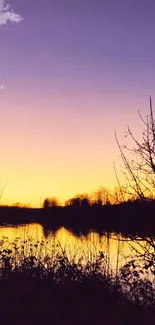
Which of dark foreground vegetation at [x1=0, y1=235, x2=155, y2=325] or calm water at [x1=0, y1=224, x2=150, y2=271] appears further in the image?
calm water at [x1=0, y1=224, x2=150, y2=271]

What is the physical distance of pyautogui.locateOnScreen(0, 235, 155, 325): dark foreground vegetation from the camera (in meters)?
8.34

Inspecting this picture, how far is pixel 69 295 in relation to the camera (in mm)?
10039

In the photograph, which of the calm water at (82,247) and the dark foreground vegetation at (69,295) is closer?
the dark foreground vegetation at (69,295)

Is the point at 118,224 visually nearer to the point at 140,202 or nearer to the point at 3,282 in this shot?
the point at 140,202

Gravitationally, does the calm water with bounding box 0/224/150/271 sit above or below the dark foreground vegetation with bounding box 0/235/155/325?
above

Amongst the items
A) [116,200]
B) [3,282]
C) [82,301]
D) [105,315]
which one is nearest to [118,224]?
[116,200]

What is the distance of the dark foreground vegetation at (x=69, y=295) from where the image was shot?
8.34 meters

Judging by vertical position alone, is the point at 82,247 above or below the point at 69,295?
above

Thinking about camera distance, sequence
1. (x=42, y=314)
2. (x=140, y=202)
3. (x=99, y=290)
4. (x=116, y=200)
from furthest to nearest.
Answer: (x=99, y=290)
(x=42, y=314)
(x=116, y=200)
(x=140, y=202)

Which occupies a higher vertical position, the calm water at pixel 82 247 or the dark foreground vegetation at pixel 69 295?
the calm water at pixel 82 247

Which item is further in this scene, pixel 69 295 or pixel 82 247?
pixel 82 247

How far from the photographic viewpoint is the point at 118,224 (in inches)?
292

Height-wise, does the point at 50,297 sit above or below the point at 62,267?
below

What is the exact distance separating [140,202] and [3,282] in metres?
5.85
